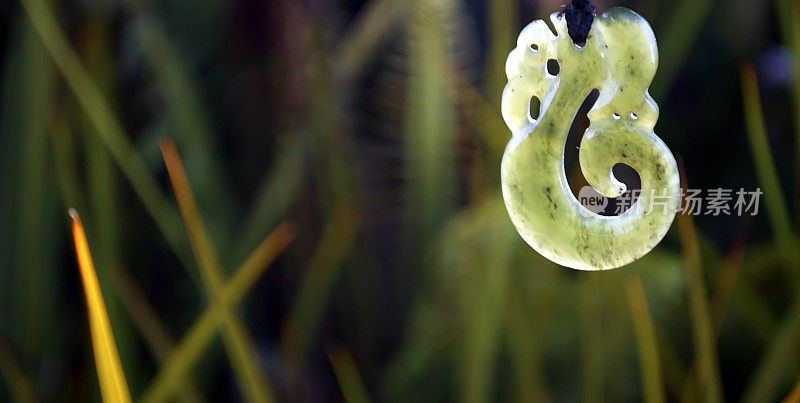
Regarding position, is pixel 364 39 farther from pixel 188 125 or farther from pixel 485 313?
pixel 485 313

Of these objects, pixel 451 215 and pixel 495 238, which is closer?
pixel 495 238

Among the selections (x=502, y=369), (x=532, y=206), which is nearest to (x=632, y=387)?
(x=502, y=369)

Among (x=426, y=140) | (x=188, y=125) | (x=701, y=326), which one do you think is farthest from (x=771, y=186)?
(x=188, y=125)

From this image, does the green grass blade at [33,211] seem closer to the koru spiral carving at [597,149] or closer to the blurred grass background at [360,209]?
the blurred grass background at [360,209]

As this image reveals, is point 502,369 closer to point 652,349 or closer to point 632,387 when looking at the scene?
point 632,387

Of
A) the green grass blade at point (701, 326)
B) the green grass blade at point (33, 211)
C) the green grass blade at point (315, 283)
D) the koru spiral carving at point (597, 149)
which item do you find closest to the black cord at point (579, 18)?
the koru spiral carving at point (597, 149)

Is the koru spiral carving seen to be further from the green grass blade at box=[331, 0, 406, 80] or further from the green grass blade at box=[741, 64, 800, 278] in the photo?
the green grass blade at box=[331, 0, 406, 80]

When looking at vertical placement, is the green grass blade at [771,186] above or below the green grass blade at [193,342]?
above
